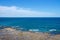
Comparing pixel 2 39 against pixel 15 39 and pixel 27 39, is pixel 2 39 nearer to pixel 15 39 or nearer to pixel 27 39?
pixel 15 39

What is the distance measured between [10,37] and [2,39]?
0.56 metres

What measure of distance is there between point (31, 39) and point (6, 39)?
182cm

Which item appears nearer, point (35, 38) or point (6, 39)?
point (6, 39)

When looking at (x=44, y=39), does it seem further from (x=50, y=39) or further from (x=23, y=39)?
(x=23, y=39)

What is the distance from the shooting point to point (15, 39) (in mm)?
10328

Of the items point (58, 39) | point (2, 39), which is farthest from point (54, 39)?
point (2, 39)

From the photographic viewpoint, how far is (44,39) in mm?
11234

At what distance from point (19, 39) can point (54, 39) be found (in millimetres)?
2844

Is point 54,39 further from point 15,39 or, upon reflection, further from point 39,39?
point 15,39

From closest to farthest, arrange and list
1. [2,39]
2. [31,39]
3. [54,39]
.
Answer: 1. [2,39]
2. [31,39]
3. [54,39]

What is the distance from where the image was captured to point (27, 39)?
10555 millimetres

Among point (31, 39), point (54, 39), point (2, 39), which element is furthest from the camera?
point (54, 39)

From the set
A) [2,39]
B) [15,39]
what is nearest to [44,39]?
[15,39]

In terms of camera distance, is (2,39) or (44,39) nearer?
(2,39)
